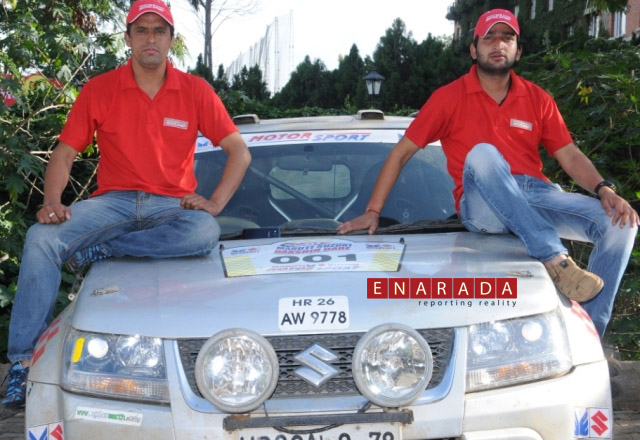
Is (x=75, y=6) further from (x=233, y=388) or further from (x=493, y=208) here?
(x=233, y=388)

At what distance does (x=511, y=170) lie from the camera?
4.12 meters

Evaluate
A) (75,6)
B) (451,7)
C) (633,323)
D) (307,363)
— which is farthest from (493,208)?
(451,7)

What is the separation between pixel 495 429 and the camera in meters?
2.66

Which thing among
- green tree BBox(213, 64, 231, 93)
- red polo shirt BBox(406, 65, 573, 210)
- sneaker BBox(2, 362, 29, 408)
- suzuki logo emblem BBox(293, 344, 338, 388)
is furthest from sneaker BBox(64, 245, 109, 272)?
green tree BBox(213, 64, 231, 93)

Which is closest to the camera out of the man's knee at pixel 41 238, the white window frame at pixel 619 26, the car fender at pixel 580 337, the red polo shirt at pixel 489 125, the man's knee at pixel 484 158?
the car fender at pixel 580 337

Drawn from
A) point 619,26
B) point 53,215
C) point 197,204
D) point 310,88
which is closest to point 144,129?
point 197,204

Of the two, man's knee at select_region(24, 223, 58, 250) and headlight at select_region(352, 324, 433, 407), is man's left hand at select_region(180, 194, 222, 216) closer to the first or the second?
man's knee at select_region(24, 223, 58, 250)

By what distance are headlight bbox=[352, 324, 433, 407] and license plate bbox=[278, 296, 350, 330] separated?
0.42 ft

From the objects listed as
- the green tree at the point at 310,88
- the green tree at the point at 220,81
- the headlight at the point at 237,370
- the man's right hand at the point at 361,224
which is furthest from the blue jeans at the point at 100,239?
the green tree at the point at 310,88

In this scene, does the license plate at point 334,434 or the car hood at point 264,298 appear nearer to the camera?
the license plate at point 334,434

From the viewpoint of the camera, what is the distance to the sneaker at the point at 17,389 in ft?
11.2

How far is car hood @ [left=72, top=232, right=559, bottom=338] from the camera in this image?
2756 millimetres

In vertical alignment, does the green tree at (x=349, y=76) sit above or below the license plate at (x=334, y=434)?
above

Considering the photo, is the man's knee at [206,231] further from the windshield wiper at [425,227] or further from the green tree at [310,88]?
the green tree at [310,88]
